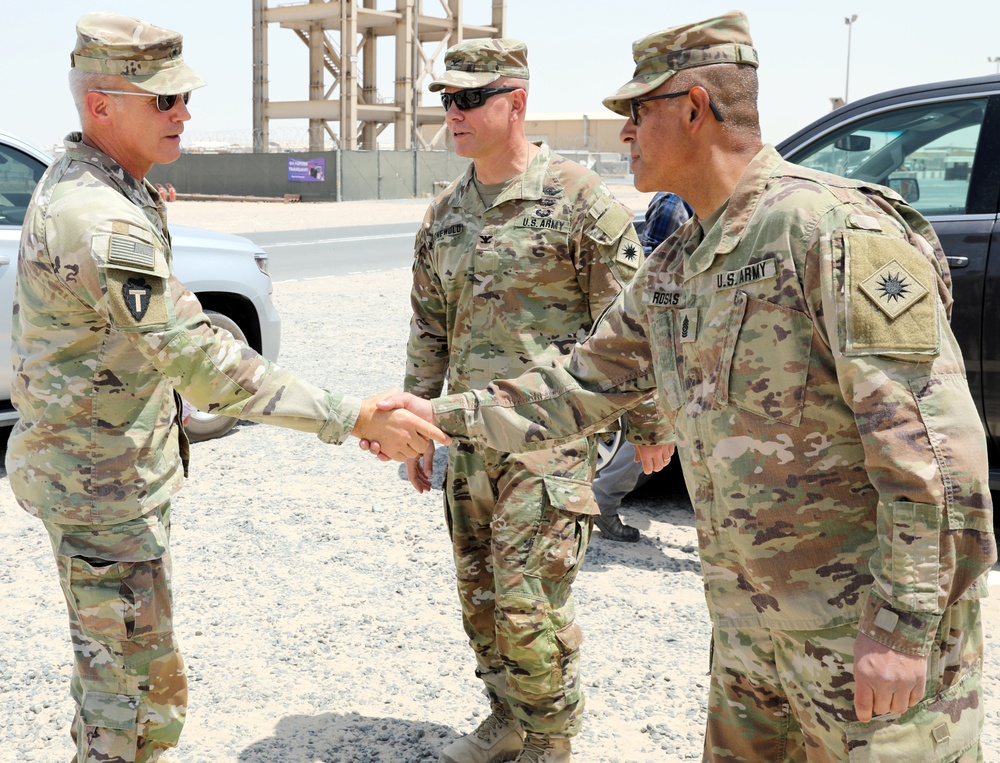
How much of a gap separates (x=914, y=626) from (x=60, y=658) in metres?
3.59

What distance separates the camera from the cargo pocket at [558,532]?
344 cm

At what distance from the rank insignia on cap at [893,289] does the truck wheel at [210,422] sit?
5.98 m

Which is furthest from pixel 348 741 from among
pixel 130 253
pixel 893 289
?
pixel 893 289

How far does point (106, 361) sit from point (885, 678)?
7.26ft

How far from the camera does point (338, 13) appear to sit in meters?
49.2

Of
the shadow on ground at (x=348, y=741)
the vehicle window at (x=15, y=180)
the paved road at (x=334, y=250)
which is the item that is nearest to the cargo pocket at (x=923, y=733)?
the shadow on ground at (x=348, y=741)

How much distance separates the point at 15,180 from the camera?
6727 millimetres

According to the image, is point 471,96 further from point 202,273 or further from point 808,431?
point 202,273

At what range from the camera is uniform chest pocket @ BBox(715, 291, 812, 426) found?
7.22 ft

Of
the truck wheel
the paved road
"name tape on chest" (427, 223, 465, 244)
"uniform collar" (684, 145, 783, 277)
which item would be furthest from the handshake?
the paved road

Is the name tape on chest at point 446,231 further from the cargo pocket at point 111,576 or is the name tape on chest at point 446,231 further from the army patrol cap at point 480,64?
the cargo pocket at point 111,576

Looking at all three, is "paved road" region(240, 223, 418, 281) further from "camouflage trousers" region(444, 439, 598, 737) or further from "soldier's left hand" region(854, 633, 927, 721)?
"soldier's left hand" region(854, 633, 927, 721)

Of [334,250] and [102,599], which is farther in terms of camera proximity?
[334,250]

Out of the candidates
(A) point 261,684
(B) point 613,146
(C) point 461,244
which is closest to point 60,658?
(A) point 261,684
